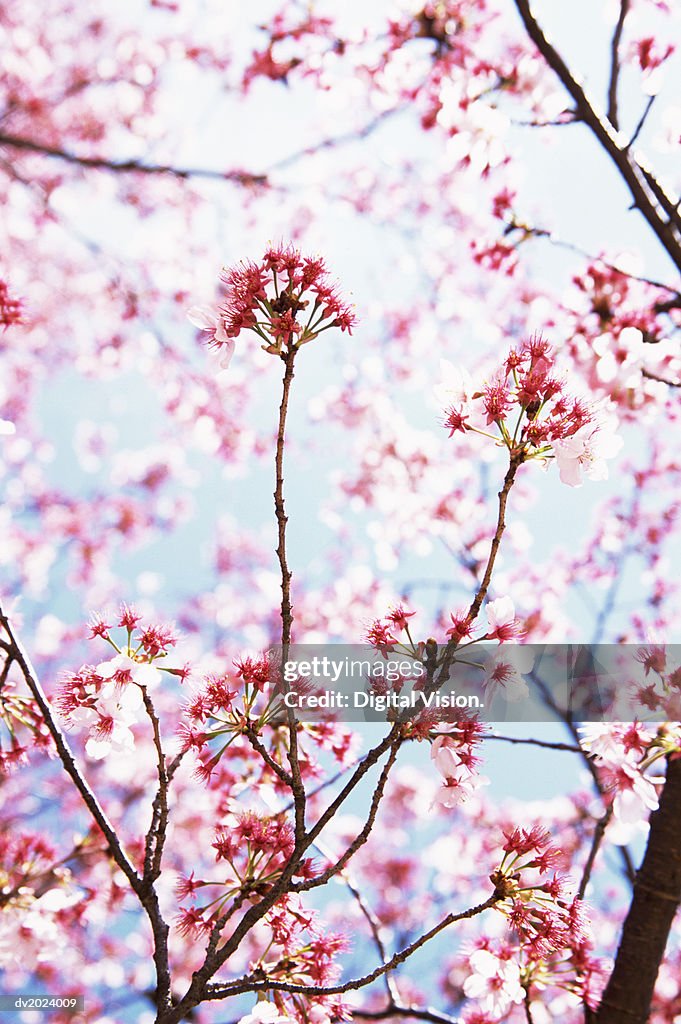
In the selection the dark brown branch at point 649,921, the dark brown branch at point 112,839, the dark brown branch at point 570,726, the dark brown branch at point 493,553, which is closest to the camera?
the dark brown branch at point 493,553

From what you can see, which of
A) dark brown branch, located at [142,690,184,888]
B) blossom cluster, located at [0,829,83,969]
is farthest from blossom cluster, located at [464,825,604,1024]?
blossom cluster, located at [0,829,83,969]

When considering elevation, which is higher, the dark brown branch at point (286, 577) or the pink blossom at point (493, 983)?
the dark brown branch at point (286, 577)

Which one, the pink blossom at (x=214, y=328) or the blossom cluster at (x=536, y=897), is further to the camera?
the pink blossom at (x=214, y=328)

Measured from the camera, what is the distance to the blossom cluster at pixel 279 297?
4.32 ft

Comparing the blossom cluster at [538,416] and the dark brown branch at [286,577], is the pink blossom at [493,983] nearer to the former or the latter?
the dark brown branch at [286,577]

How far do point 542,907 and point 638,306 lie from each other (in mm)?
2288

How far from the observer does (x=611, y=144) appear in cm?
215

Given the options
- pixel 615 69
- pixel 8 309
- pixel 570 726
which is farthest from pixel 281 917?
pixel 615 69

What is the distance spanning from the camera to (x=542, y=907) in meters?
1.31

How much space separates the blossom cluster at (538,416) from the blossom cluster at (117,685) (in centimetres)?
64

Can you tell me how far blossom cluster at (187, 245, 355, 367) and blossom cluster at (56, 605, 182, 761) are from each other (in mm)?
527

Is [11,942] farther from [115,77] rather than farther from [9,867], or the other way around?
[115,77]

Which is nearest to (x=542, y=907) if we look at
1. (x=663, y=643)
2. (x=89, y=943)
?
(x=663, y=643)

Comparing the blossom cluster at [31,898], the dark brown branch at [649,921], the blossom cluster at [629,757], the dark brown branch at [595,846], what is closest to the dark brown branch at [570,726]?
the dark brown branch at [595,846]
